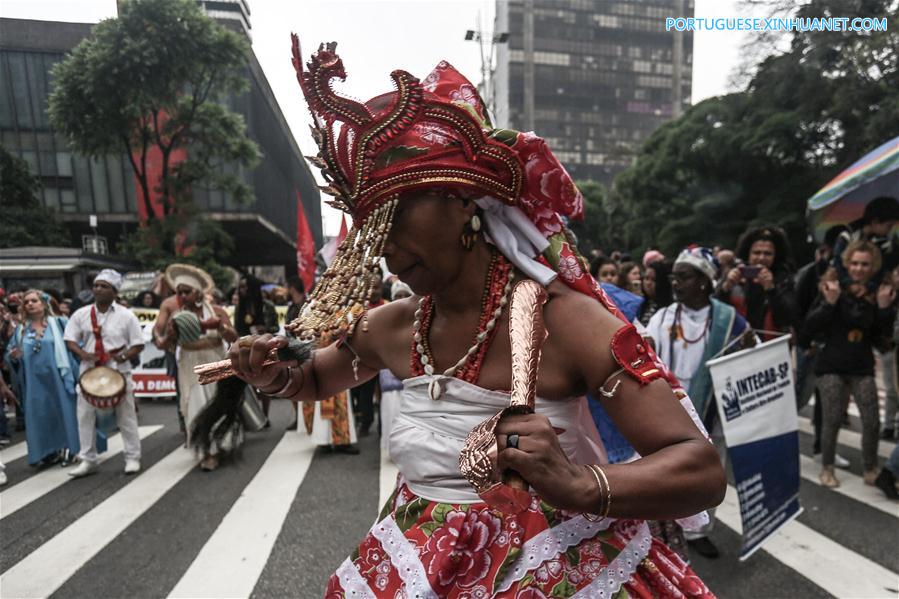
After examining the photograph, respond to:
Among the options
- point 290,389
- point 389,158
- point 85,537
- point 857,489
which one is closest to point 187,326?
point 85,537

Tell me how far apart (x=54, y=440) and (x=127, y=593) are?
131 inches

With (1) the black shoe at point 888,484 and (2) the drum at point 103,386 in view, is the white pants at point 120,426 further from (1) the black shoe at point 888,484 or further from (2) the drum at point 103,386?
(1) the black shoe at point 888,484

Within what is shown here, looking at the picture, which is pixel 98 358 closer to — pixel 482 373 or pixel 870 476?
pixel 482 373

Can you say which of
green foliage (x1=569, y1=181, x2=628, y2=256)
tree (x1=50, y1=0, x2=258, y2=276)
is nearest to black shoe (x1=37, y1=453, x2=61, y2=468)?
tree (x1=50, y1=0, x2=258, y2=276)

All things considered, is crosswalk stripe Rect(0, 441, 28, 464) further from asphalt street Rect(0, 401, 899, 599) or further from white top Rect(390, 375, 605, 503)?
white top Rect(390, 375, 605, 503)

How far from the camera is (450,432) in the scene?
4.06 feet

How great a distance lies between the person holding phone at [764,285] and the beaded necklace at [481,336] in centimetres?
398

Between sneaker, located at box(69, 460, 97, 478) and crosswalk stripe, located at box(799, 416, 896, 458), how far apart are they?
7659 millimetres

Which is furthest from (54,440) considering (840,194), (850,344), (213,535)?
(840,194)

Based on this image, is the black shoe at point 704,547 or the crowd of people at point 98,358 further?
the crowd of people at point 98,358

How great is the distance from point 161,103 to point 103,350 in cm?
427

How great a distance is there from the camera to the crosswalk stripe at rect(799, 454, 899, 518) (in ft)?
12.9

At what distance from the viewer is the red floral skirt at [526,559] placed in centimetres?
113

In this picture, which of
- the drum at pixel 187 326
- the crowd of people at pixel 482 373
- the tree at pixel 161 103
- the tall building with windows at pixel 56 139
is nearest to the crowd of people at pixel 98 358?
the drum at pixel 187 326
